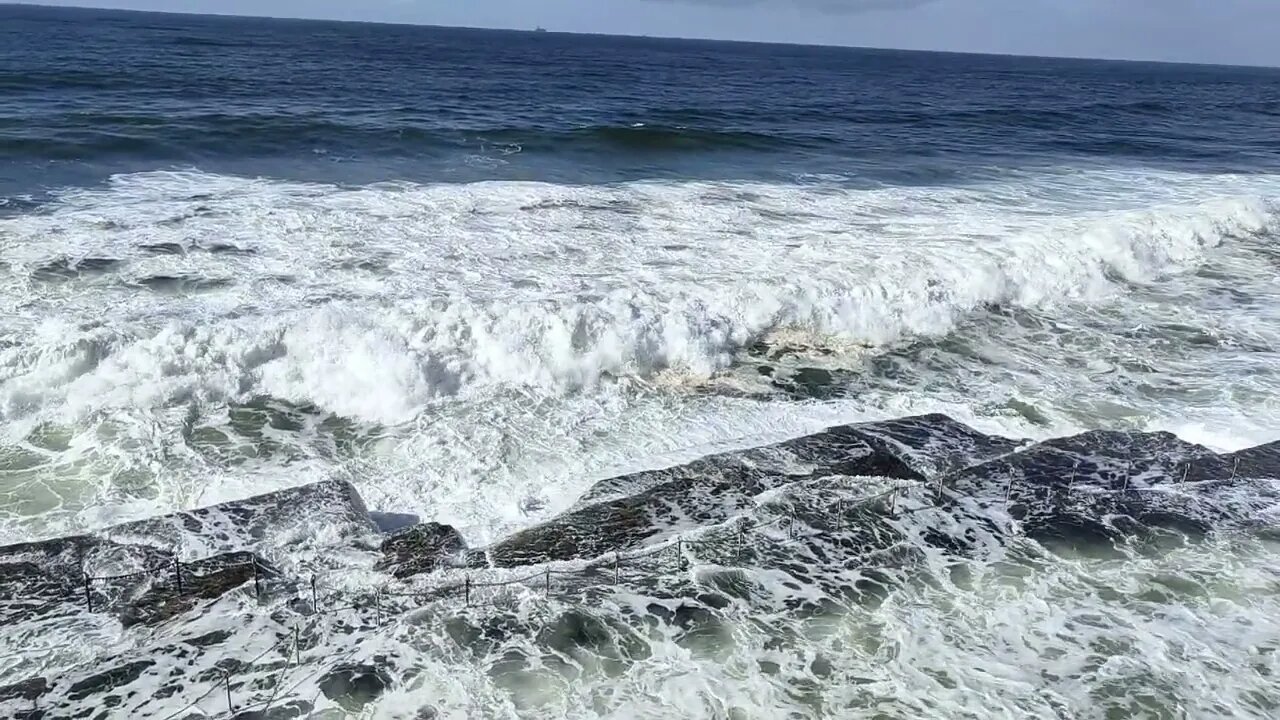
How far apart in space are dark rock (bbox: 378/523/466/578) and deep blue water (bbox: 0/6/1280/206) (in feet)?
48.0

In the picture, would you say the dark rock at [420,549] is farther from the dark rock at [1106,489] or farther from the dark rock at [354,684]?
the dark rock at [1106,489]

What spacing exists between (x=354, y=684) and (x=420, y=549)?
148 centimetres

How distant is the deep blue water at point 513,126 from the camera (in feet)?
73.6

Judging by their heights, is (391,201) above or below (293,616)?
above

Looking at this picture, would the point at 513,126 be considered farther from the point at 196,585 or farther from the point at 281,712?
the point at 281,712

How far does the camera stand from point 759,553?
706 centimetres

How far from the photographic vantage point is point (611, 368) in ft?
35.4

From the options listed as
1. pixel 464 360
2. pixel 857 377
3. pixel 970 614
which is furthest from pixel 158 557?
pixel 857 377

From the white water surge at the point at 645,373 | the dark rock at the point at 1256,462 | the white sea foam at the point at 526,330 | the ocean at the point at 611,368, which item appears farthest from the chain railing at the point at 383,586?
the dark rock at the point at 1256,462

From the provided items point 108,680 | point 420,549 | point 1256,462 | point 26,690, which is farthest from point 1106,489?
point 26,690

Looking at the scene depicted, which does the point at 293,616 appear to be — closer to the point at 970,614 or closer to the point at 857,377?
the point at 970,614

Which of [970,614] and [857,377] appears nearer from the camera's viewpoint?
[970,614]

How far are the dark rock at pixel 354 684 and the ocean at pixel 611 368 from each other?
0.06m

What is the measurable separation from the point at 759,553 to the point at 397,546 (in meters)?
2.85
